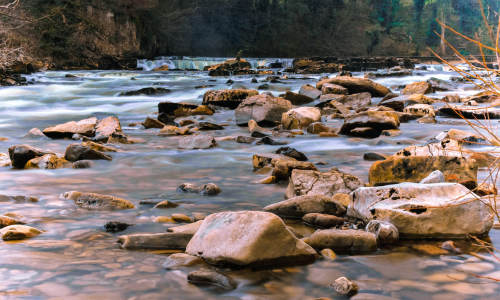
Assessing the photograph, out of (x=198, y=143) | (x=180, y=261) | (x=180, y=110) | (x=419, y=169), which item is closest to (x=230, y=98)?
(x=180, y=110)

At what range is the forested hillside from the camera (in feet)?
84.4

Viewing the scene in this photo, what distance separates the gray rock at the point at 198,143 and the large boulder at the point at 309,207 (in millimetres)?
3018

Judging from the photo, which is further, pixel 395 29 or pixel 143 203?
pixel 395 29

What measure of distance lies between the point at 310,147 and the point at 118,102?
24.2ft

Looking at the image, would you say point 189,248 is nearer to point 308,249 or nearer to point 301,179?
point 308,249

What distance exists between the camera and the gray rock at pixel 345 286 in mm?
1865

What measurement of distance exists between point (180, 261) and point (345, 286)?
79 centimetres

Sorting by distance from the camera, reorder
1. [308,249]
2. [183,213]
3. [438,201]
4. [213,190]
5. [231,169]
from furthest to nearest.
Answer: [231,169], [213,190], [183,213], [438,201], [308,249]

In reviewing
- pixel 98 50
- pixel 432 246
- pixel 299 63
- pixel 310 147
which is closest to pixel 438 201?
pixel 432 246

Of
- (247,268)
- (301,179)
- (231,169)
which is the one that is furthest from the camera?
(231,169)

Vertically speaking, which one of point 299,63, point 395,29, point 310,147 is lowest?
point 310,147

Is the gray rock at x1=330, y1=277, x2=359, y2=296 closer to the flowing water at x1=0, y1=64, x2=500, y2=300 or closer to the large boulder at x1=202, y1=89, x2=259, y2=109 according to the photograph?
the flowing water at x1=0, y1=64, x2=500, y2=300

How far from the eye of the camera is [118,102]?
11.8m

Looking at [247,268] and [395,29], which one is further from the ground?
[395,29]
